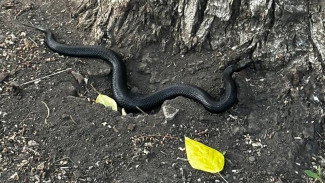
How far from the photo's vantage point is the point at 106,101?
492 centimetres

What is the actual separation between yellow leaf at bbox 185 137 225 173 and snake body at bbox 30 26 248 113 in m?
0.60

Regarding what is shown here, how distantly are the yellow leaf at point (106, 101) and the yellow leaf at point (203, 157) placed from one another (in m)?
0.96

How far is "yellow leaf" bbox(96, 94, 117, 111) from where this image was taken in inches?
192

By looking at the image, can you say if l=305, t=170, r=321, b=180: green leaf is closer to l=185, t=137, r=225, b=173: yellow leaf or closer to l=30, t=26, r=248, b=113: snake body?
l=185, t=137, r=225, b=173: yellow leaf

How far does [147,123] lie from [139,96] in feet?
2.32

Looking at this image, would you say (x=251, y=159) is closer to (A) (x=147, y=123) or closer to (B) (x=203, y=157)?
(B) (x=203, y=157)

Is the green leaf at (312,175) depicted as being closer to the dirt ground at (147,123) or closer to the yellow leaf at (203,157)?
the dirt ground at (147,123)

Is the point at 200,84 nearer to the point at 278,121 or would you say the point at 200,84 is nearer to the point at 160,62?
the point at 160,62

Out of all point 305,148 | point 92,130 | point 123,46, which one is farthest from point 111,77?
point 305,148

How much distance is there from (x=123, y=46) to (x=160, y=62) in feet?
1.62

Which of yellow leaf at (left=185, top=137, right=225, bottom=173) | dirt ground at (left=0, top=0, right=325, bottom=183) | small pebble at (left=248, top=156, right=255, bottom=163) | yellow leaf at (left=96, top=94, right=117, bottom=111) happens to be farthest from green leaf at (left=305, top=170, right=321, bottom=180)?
yellow leaf at (left=96, top=94, right=117, bottom=111)

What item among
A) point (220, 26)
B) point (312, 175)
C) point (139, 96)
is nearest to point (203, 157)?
point (312, 175)

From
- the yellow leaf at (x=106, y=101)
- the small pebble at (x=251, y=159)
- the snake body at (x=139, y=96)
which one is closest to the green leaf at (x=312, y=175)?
the small pebble at (x=251, y=159)

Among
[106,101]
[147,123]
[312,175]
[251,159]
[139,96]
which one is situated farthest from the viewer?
[139,96]
